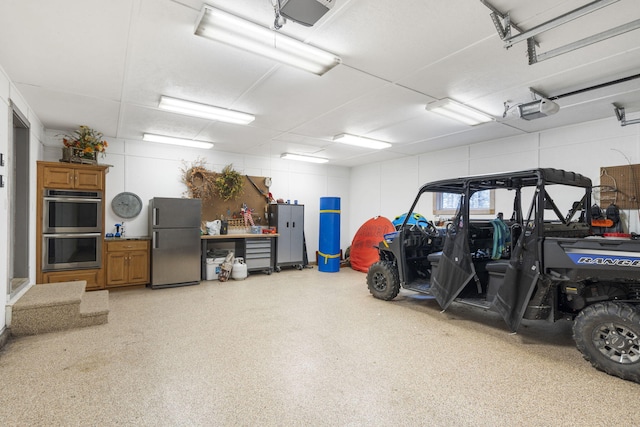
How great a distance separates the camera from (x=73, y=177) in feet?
16.2

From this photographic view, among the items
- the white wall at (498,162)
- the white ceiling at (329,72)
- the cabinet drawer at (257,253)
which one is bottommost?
the cabinet drawer at (257,253)

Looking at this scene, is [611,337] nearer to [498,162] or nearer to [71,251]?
[498,162]

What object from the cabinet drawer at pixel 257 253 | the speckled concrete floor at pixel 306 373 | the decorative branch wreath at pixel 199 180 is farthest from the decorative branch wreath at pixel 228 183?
the speckled concrete floor at pixel 306 373

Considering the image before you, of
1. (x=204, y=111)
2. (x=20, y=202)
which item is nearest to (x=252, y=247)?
(x=204, y=111)

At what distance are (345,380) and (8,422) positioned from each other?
2216 mm

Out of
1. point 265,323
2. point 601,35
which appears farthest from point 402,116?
point 265,323

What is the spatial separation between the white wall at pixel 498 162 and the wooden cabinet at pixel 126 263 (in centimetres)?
536

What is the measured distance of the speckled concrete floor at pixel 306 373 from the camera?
2.05 metres

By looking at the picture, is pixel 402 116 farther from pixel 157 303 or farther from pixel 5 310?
pixel 5 310

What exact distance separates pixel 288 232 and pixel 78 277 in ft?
13.0

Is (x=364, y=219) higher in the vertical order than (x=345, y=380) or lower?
higher

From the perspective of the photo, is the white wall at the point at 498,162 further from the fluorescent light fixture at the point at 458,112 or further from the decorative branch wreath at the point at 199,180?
the decorative branch wreath at the point at 199,180

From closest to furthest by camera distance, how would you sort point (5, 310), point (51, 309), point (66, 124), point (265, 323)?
point (5, 310) < point (51, 309) < point (265, 323) < point (66, 124)

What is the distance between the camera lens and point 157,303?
465 cm
